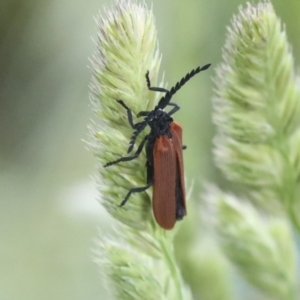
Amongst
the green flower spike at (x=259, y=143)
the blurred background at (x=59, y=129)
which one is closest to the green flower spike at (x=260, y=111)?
the green flower spike at (x=259, y=143)

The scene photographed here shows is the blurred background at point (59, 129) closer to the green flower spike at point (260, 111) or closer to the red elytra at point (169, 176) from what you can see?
the red elytra at point (169, 176)

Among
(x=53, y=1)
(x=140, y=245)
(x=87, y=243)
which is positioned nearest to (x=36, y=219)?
(x=87, y=243)

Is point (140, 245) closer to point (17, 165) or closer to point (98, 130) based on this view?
point (98, 130)

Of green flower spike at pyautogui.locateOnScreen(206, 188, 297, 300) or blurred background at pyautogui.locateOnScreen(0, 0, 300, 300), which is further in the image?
blurred background at pyautogui.locateOnScreen(0, 0, 300, 300)

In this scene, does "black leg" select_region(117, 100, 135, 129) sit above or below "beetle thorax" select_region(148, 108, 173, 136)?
below

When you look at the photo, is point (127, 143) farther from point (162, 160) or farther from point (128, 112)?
point (162, 160)

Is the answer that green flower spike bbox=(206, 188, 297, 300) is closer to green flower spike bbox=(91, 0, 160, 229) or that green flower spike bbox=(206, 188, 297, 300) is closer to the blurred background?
green flower spike bbox=(91, 0, 160, 229)

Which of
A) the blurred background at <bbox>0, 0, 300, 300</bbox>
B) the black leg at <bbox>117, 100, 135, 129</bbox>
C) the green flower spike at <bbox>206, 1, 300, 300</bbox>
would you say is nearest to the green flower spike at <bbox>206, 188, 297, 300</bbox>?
the green flower spike at <bbox>206, 1, 300, 300</bbox>
